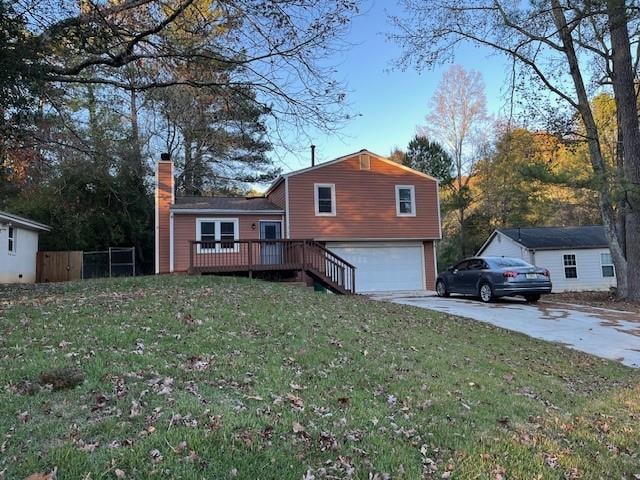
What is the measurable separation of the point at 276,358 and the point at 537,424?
8.70 feet

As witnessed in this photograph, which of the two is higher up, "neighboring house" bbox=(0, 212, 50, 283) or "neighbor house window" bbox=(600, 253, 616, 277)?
"neighboring house" bbox=(0, 212, 50, 283)

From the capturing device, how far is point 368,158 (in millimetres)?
19297

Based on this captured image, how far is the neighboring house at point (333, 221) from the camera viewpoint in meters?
17.3

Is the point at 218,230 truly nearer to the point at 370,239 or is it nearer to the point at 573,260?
the point at 370,239

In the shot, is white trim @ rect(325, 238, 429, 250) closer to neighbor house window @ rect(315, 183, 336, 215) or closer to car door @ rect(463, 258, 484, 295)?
neighbor house window @ rect(315, 183, 336, 215)

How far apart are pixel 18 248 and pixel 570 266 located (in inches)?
1057

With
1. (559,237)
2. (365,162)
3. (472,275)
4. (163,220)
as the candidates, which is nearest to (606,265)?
(559,237)

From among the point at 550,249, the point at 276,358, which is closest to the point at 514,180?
the point at 550,249

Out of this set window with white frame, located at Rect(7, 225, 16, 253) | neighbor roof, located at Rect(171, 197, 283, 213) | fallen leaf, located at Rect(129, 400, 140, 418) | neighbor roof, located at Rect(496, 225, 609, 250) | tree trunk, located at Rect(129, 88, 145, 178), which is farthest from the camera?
neighbor roof, located at Rect(496, 225, 609, 250)

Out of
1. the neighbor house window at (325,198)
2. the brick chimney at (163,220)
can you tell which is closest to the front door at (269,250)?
the neighbor house window at (325,198)

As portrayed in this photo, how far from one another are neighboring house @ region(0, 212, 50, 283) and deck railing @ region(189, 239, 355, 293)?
7857mm

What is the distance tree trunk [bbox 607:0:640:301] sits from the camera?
13867 mm

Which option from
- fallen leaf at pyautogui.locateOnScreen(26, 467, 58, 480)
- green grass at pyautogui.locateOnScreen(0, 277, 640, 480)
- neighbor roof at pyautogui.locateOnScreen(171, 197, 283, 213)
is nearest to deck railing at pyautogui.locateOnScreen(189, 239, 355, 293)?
neighbor roof at pyautogui.locateOnScreen(171, 197, 283, 213)

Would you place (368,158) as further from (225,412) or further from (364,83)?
(225,412)
